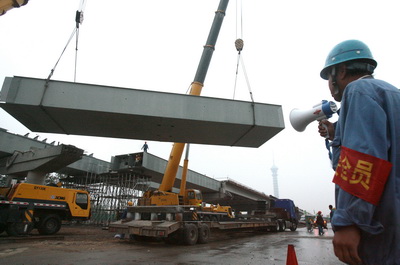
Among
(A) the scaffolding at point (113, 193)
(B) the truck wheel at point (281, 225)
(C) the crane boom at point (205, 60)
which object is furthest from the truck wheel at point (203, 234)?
(B) the truck wheel at point (281, 225)

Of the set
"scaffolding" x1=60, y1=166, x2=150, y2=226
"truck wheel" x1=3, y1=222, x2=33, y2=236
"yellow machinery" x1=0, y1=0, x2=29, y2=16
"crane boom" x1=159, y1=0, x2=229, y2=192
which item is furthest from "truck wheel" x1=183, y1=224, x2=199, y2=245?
A: "scaffolding" x1=60, y1=166, x2=150, y2=226

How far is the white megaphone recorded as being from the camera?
260 centimetres

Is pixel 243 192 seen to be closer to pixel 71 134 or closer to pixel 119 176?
pixel 119 176

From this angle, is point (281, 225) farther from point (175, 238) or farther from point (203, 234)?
point (175, 238)

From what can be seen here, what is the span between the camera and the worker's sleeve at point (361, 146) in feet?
4.32

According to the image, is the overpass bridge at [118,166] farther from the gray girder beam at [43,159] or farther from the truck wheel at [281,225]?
the truck wheel at [281,225]

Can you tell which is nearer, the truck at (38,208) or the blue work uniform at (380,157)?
the blue work uniform at (380,157)

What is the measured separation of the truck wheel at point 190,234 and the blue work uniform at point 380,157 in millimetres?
9775

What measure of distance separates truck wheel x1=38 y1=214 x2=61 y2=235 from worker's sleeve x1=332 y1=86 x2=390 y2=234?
14827 mm

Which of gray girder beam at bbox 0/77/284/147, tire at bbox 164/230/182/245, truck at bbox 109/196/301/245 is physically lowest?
tire at bbox 164/230/182/245

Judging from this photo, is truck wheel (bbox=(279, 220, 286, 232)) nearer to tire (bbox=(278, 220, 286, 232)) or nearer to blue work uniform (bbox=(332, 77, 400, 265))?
tire (bbox=(278, 220, 286, 232))

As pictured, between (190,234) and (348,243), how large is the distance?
32.7 feet

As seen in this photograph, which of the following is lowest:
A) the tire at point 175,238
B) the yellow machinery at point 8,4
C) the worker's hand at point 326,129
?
the tire at point 175,238

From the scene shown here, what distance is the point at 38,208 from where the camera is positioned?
12.7m
